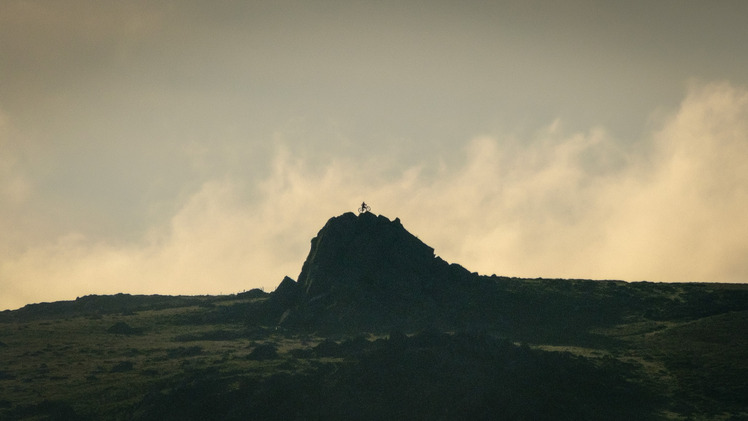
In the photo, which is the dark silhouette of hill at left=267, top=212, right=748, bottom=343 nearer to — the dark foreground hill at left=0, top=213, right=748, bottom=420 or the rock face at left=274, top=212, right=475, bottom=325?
the rock face at left=274, top=212, right=475, bottom=325

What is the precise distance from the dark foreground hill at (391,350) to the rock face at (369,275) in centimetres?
43

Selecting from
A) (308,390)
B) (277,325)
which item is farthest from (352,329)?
(308,390)

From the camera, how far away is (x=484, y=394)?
111938mm

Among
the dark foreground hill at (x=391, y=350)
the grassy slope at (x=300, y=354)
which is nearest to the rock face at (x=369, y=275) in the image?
the dark foreground hill at (x=391, y=350)

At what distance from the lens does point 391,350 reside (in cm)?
12538

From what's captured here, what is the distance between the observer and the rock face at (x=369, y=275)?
161 meters

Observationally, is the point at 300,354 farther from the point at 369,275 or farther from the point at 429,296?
the point at 429,296

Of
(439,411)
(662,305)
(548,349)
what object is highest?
(662,305)

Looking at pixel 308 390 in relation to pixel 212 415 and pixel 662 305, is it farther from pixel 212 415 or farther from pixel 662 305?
pixel 662 305

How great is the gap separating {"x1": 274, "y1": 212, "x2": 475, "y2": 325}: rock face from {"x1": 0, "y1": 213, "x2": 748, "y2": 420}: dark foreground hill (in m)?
0.43

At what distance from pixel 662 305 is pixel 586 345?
35.3 m

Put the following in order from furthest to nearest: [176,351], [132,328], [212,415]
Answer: [132,328]
[176,351]
[212,415]

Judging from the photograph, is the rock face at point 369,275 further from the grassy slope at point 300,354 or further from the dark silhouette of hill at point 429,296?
the grassy slope at point 300,354

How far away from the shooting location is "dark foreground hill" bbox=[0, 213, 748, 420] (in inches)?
4321
